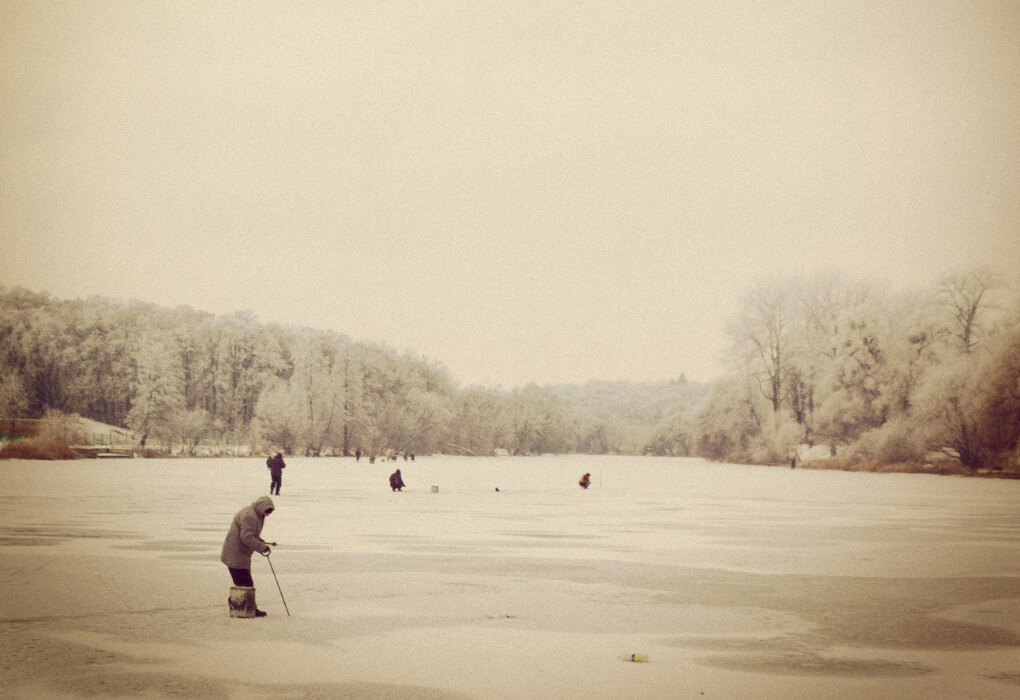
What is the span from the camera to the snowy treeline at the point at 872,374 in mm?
52750

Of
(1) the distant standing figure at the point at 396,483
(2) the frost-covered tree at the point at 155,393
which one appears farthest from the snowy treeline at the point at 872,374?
(2) the frost-covered tree at the point at 155,393

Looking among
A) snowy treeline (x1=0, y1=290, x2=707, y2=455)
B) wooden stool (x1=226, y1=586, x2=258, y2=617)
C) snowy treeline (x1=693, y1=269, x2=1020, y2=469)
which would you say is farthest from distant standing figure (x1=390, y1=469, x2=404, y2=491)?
snowy treeline (x1=0, y1=290, x2=707, y2=455)

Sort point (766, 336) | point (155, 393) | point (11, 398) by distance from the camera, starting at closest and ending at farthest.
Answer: point (766, 336) → point (11, 398) → point (155, 393)

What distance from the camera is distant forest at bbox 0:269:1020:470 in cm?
5669

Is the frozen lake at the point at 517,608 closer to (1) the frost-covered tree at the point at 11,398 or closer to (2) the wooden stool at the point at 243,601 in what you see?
(2) the wooden stool at the point at 243,601

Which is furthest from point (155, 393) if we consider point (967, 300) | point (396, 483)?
point (967, 300)

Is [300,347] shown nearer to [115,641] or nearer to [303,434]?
[303,434]

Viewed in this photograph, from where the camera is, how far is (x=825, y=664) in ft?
26.5

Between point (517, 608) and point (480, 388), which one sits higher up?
point (480, 388)

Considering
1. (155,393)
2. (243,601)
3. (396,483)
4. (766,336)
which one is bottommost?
(396,483)

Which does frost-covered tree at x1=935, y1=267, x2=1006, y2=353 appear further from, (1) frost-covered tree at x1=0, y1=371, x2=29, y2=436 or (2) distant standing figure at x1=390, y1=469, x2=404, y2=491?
(1) frost-covered tree at x1=0, y1=371, x2=29, y2=436

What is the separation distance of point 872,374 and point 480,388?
88966mm

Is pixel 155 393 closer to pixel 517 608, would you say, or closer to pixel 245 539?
pixel 245 539

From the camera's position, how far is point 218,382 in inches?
4304
